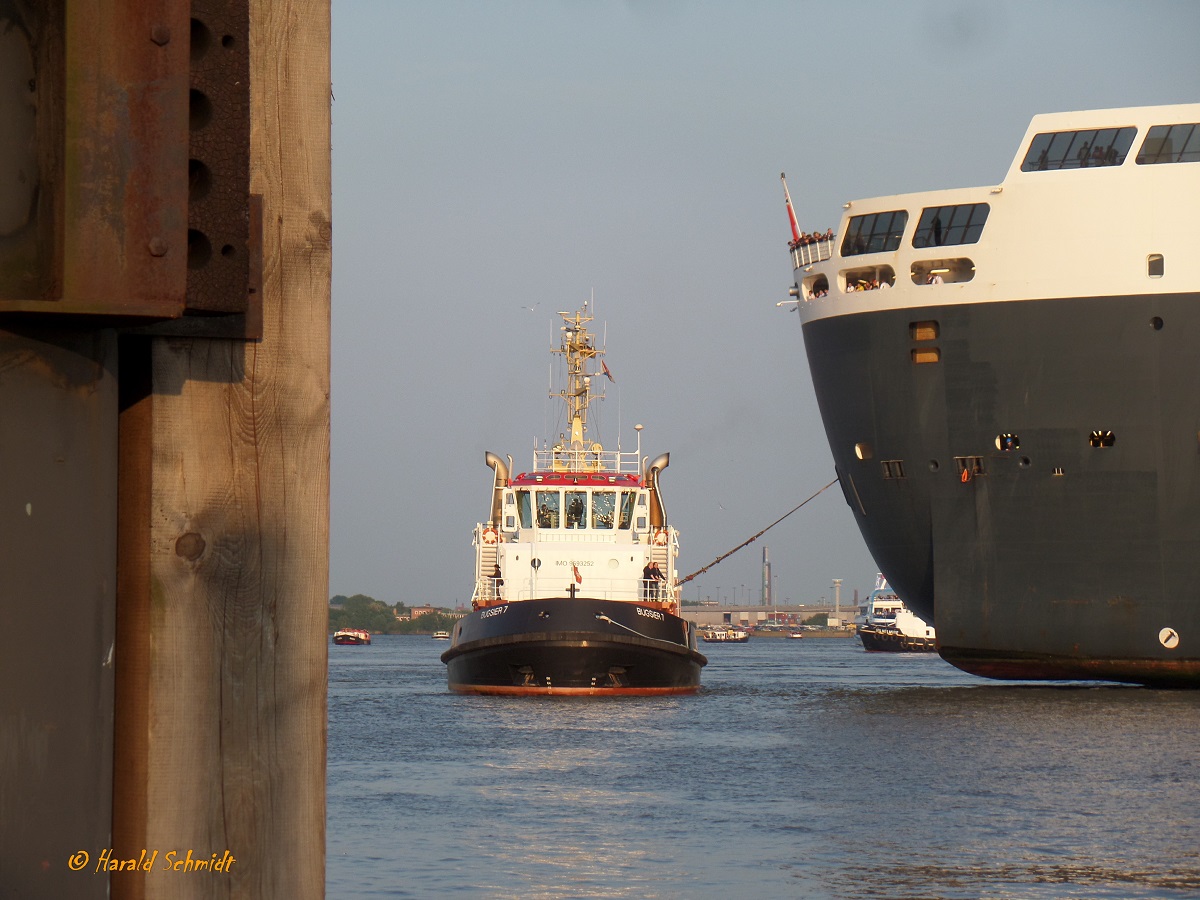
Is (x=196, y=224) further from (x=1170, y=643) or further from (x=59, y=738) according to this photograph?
(x=1170, y=643)

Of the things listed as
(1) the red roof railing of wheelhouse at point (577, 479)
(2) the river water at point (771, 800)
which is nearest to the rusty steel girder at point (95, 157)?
(2) the river water at point (771, 800)

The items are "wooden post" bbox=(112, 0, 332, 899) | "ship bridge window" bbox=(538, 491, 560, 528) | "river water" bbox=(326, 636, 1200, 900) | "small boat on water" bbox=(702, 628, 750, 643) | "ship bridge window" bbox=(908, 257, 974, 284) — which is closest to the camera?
"wooden post" bbox=(112, 0, 332, 899)

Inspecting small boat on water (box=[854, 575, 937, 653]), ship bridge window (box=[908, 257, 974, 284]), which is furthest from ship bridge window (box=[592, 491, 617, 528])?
small boat on water (box=[854, 575, 937, 653])

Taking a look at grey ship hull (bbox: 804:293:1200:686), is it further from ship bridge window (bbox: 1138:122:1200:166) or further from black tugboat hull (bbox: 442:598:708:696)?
black tugboat hull (bbox: 442:598:708:696)

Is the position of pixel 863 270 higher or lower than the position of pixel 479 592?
higher

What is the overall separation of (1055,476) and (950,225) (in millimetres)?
5374

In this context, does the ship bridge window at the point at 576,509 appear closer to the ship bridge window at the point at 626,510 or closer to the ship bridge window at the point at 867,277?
the ship bridge window at the point at 626,510

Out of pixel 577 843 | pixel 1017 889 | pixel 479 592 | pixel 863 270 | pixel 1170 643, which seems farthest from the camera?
pixel 479 592

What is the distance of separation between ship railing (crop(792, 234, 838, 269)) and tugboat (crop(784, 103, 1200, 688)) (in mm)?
2250

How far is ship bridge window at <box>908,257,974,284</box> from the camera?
29359 mm

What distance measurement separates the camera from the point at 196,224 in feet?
6.40

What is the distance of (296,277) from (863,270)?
2965 centimetres

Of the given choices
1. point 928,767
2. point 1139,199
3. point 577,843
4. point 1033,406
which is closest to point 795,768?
point 928,767

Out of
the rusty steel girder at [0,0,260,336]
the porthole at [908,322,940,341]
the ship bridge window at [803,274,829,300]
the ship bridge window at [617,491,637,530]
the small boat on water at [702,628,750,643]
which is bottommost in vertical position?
the small boat on water at [702,628,750,643]
